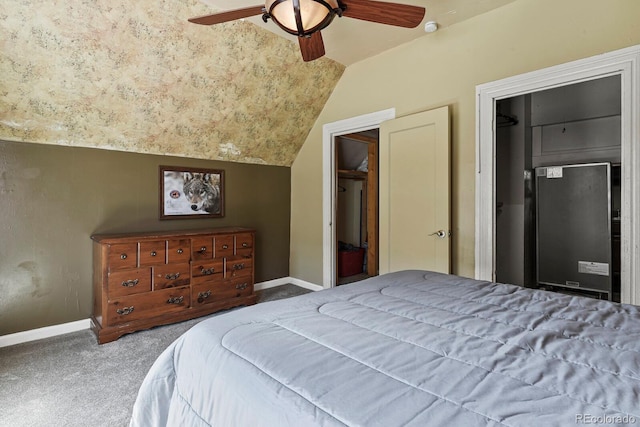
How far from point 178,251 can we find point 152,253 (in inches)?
9.0

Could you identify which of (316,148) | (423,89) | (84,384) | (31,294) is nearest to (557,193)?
(423,89)

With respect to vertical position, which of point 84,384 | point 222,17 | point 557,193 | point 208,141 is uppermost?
point 222,17

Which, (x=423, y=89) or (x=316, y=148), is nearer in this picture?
(x=423, y=89)

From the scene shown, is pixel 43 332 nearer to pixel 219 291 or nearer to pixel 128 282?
pixel 128 282

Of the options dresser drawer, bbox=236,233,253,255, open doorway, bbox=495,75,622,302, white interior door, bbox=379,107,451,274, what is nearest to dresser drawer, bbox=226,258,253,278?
dresser drawer, bbox=236,233,253,255

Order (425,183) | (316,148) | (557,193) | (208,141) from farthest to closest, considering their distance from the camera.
A: (316,148) → (557,193) → (208,141) → (425,183)

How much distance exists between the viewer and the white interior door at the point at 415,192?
2871mm

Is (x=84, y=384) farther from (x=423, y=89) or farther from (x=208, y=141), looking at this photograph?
(x=423, y=89)

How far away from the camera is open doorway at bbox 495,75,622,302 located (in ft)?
12.0

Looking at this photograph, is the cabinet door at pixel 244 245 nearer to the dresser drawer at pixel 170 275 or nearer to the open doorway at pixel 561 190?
the dresser drawer at pixel 170 275

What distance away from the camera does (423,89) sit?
122 inches

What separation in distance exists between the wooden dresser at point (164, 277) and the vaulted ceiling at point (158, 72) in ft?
3.39

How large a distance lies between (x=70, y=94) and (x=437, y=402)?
131 inches

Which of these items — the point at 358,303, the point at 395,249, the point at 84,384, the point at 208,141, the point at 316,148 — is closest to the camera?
the point at 358,303
